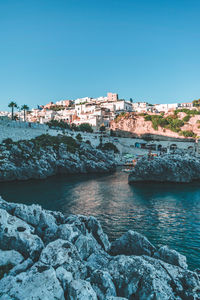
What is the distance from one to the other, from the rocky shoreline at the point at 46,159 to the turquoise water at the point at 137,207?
6.82m

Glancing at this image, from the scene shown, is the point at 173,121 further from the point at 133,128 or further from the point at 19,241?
the point at 19,241

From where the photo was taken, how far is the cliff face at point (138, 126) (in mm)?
107750

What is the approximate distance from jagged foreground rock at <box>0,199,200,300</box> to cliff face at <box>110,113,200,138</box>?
340 ft

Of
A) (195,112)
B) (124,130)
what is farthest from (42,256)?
(195,112)

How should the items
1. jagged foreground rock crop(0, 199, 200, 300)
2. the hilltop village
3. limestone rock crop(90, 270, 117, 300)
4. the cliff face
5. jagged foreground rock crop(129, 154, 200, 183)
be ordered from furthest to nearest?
the cliff face → the hilltop village → jagged foreground rock crop(129, 154, 200, 183) → limestone rock crop(90, 270, 117, 300) → jagged foreground rock crop(0, 199, 200, 300)

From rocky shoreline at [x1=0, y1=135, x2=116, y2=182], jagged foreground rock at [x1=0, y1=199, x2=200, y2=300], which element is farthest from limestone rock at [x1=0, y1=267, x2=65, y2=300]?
rocky shoreline at [x1=0, y1=135, x2=116, y2=182]

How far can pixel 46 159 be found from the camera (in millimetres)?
51438

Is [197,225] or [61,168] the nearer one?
[197,225]

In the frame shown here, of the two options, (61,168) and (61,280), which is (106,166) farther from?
(61,280)

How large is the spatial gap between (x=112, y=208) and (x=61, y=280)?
17.8 metres

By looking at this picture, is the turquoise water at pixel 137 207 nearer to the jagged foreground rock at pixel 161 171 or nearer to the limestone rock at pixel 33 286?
the jagged foreground rock at pixel 161 171

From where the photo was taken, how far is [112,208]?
25.5 meters

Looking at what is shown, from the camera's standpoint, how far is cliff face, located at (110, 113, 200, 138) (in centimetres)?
10775

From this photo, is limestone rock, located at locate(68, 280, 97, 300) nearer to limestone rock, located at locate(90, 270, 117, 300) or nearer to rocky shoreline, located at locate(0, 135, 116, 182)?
limestone rock, located at locate(90, 270, 117, 300)
